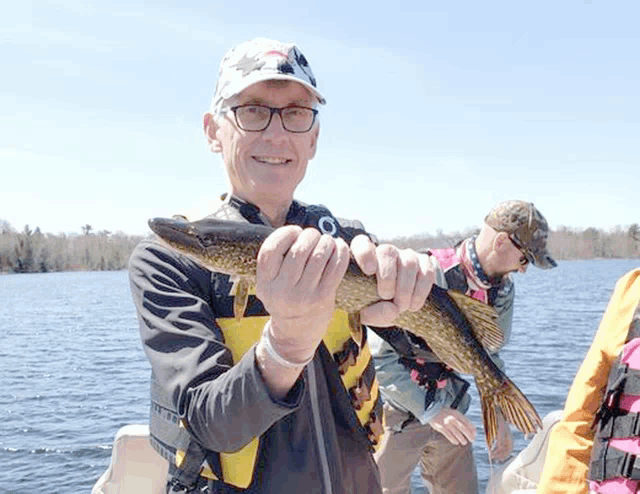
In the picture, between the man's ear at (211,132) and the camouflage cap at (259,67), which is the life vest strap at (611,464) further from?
the man's ear at (211,132)

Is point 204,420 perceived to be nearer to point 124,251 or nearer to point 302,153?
point 302,153

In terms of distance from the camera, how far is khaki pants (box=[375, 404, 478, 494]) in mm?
4535

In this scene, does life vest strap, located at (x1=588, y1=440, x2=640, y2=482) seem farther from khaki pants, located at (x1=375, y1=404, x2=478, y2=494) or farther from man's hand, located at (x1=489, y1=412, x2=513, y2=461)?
man's hand, located at (x1=489, y1=412, x2=513, y2=461)

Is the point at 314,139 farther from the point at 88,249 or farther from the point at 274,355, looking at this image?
the point at 88,249

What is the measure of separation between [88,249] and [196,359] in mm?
89077

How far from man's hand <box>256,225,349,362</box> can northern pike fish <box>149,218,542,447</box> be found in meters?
0.29

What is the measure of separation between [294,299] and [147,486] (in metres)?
2.76

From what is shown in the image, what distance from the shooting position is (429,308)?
7.57ft

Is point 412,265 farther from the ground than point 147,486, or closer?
farther from the ground

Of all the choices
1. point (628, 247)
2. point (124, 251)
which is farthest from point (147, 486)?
point (628, 247)

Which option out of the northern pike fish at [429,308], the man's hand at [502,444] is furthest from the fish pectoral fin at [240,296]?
the man's hand at [502,444]

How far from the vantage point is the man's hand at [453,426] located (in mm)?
4289

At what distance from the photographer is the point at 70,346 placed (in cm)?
2183

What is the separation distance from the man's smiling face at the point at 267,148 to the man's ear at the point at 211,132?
0.03 meters
